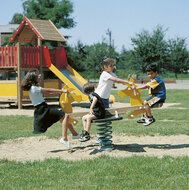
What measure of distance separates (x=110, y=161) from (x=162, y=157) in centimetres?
91

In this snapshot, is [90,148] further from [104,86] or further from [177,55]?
[177,55]

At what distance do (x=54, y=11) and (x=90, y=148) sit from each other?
39.0m

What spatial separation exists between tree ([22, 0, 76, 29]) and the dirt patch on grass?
37207mm

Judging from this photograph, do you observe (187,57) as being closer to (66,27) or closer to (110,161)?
(66,27)

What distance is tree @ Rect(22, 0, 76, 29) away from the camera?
43.9 meters

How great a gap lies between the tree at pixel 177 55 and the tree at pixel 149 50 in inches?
32.1

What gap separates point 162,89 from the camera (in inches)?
273

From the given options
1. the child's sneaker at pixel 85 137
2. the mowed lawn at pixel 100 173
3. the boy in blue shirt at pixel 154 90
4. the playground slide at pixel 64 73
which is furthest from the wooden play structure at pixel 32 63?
the mowed lawn at pixel 100 173

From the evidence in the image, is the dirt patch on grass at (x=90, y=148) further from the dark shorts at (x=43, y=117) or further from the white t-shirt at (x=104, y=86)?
the white t-shirt at (x=104, y=86)

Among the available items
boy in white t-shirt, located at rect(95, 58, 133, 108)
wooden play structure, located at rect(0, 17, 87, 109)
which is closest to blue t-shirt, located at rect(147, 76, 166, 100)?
boy in white t-shirt, located at rect(95, 58, 133, 108)

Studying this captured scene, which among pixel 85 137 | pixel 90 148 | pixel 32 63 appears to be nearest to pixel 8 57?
pixel 32 63

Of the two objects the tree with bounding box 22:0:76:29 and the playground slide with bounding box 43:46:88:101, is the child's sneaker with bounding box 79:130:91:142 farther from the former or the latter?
the tree with bounding box 22:0:76:29

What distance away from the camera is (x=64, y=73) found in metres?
16.8

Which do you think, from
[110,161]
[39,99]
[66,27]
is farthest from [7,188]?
[66,27]
